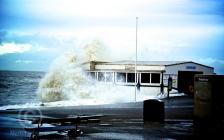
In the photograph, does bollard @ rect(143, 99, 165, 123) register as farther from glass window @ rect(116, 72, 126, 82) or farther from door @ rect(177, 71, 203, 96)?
door @ rect(177, 71, 203, 96)

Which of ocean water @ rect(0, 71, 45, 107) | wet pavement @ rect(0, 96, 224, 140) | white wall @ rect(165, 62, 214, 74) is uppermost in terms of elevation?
white wall @ rect(165, 62, 214, 74)

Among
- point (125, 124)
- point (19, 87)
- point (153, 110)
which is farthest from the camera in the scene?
point (153, 110)

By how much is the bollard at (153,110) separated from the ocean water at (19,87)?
131 inches

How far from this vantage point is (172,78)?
13.2m

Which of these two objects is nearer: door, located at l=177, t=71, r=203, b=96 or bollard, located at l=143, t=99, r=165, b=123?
bollard, located at l=143, t=99, r=165, b=123

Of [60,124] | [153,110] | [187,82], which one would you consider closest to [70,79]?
[60,124]

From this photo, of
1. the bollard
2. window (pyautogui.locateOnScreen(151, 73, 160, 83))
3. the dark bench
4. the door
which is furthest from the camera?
the door

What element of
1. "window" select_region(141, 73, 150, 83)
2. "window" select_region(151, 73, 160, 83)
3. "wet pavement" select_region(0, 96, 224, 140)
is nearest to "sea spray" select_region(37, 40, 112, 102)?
"wet pavement" select_region(0, 96, 224, 140)

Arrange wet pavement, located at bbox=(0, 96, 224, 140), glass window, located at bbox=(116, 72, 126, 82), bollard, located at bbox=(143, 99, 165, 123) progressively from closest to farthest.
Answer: wet pavement, located at bbox=(0, 96, 224, 140)
bollard, located at bbox=(143, 99, 165, 123)
glass window, located at bbox=(116, 72, 126, 82)

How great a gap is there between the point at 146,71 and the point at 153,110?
1.37 metres

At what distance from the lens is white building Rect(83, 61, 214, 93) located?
1281 cm

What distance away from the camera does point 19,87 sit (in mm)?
11953

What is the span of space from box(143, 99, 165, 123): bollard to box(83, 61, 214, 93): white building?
38.4 inches

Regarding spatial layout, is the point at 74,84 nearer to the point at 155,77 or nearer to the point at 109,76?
the point at 109,76
